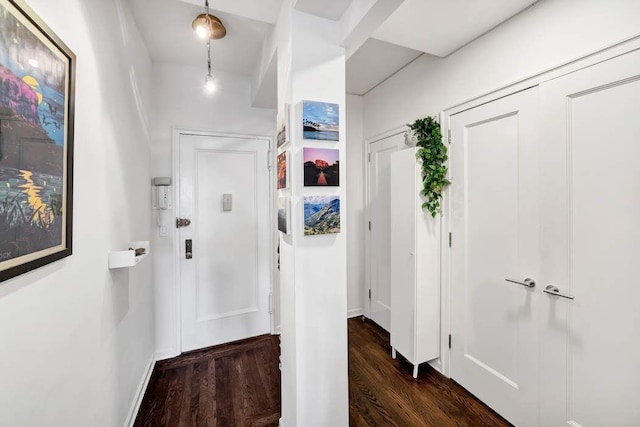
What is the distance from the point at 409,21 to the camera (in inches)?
64.6

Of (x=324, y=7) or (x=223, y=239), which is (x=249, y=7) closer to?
(x=324, y=7)

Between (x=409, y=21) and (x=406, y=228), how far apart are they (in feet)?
4.70

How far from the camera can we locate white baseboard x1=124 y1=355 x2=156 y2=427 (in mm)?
1646

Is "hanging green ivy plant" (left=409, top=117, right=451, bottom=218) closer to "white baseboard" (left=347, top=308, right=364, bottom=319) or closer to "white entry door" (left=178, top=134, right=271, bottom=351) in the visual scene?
"white entry door" (left=178, top=134, right=271, bottom=351)

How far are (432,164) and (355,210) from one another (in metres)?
1.27

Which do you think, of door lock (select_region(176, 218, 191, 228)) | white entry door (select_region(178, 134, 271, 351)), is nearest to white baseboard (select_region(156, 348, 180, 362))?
white entry door (select_region(178, 134, 271, 351))

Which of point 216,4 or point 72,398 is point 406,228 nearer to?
point 216,4

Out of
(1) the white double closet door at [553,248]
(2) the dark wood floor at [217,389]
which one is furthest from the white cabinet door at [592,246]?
(2) the dark wood floor at [217,389]

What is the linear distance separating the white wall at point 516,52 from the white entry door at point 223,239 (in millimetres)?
1554

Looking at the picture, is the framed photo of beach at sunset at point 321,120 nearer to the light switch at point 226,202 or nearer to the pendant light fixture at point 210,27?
the pendant light fixture at point 210,27

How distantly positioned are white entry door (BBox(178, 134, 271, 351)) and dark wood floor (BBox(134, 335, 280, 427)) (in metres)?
0.22

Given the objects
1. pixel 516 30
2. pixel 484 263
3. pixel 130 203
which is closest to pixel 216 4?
pixel 130 203

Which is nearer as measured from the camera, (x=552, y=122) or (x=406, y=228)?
(x=552, y=122)

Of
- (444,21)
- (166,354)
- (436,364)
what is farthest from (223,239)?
(444,21)
